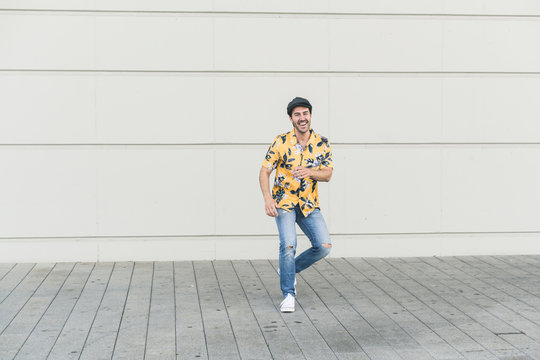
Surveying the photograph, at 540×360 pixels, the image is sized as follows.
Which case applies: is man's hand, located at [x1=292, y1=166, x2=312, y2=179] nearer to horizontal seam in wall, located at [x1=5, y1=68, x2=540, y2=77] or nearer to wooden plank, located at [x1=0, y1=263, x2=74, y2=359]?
wooden plank, located at [x1=0, y1=263, x2=74, y2=359]

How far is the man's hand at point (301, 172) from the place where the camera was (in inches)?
281

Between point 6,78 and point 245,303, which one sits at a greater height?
point 6,78

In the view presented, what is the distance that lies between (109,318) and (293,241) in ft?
5.68

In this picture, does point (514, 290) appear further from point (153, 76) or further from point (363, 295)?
point (153, 76)

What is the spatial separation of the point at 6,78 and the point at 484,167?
5.99 metres

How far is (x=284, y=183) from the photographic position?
24.1 ft

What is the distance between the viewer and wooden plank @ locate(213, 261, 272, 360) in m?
5.89

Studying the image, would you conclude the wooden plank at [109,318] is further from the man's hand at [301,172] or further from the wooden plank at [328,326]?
the man's hand at [301,172]

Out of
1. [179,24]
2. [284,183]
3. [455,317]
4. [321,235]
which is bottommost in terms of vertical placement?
[455,317]

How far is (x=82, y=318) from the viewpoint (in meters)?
6.93

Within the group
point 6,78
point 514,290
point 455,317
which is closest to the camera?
point 455,317

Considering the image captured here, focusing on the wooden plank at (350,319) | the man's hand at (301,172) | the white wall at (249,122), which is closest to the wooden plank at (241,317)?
the wooden plank at (350,319)

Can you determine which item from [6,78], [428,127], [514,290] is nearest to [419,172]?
[428,127]

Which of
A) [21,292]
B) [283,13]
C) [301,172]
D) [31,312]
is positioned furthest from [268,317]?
[283,13]
